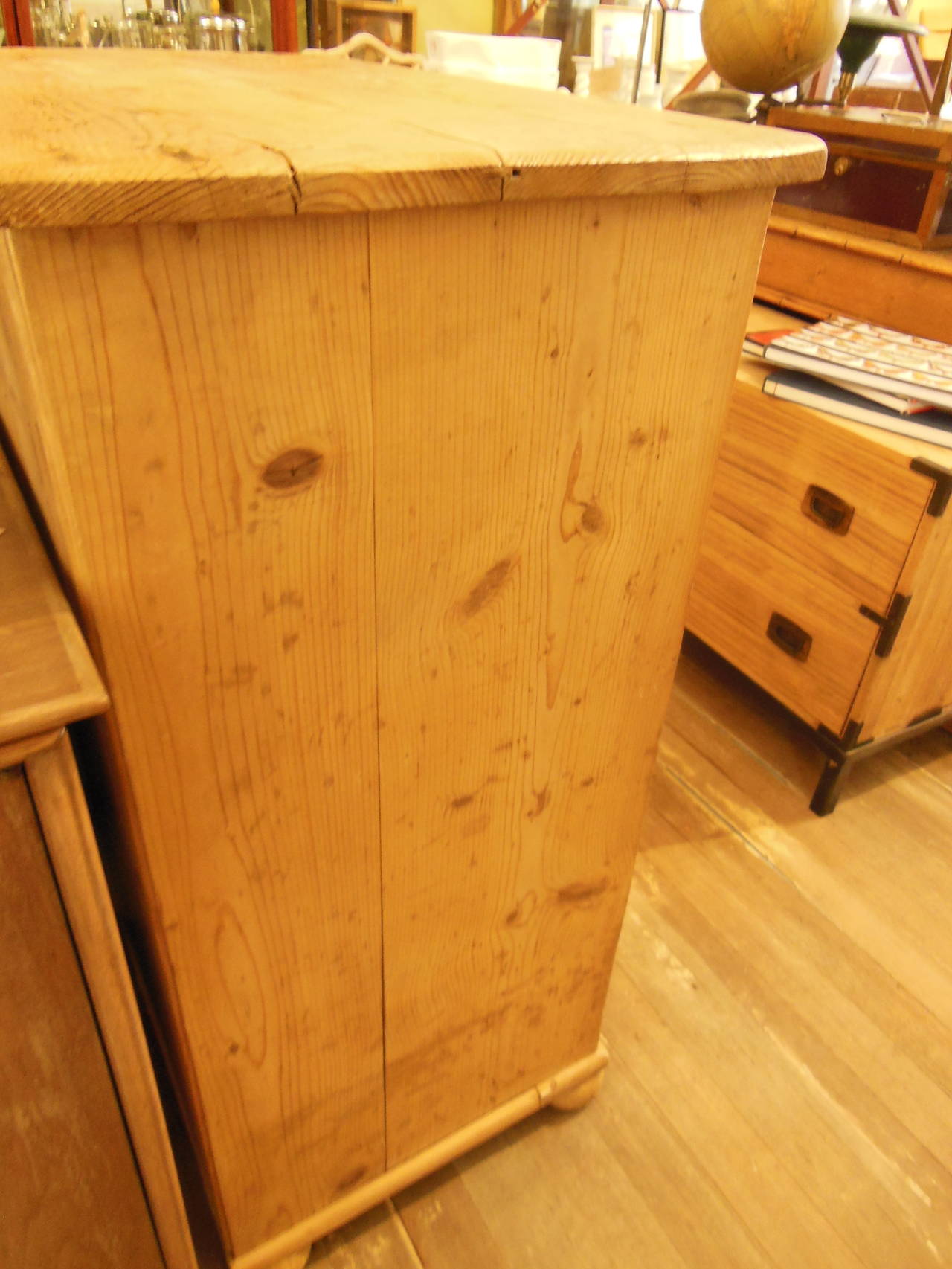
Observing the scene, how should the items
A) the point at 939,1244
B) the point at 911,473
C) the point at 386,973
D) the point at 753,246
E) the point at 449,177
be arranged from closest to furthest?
1. the point at 449,177
2. the point at 753,246
3. the point at 386,973
4. the point at 939,1244
5. the point at 911,473

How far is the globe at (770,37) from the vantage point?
1.33 metres

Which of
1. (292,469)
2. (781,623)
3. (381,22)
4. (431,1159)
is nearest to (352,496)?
(292,469)

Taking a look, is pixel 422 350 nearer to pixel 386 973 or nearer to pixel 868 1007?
pixel 386 973

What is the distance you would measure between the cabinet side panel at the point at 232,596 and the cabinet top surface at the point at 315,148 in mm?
31

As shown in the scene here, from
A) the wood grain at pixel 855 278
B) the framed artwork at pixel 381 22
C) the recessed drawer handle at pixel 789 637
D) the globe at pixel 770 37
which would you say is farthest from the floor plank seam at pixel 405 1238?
the framed artwork at pixel 381 22

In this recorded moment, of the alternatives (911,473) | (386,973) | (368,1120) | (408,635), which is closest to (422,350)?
(408,635)

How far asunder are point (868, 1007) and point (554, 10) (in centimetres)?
242

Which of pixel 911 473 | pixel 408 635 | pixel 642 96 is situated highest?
pixel 642 96

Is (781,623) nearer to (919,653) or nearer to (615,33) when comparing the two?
(919,653)

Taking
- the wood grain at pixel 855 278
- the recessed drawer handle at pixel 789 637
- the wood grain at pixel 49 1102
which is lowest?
the recessed drawer handle at pixel 789 637

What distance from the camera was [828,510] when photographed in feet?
4.60

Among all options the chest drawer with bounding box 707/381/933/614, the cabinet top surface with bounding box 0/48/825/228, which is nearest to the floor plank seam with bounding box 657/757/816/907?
the chest drawer with bounding box 707/381/933/614

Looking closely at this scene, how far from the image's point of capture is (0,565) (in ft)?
1.83

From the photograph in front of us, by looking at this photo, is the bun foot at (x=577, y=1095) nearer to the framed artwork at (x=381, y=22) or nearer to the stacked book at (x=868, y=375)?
the stacked book at (x=868, y=375)
